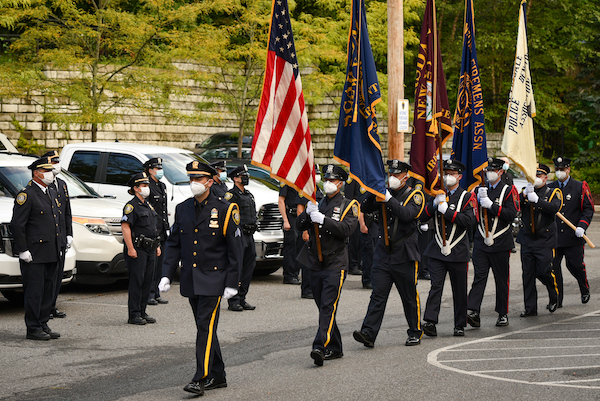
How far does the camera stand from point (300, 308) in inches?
425

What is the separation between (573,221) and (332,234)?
5042 mm

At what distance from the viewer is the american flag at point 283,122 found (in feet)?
26.2

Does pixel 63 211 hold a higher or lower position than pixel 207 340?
higher

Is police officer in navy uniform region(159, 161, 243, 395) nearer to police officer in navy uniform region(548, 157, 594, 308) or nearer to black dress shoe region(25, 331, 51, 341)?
black dress shoe region(25, 331, 51, 341)

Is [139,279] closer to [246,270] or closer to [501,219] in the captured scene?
[246,270]

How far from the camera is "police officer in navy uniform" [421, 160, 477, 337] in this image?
8.82 meters

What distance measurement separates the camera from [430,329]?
28.7 ft

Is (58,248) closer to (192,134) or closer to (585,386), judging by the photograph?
(585,386)

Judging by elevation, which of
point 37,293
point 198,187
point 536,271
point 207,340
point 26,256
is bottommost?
point 37,293

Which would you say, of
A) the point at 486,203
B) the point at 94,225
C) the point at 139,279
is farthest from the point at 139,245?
the point at 486,203

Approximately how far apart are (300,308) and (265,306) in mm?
539

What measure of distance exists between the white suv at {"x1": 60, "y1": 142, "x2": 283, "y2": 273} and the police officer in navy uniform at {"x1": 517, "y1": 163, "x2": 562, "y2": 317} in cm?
426

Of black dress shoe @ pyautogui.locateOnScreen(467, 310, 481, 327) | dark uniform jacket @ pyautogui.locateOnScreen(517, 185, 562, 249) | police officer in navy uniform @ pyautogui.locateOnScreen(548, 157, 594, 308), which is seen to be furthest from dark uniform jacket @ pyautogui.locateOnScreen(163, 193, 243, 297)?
police officer in navy uniform @ pyautogui.locateOnScreen(548, 157, 594, 308)

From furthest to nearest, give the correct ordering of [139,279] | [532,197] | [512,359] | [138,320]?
[532,197], [139,279], [138,320], [512,359]
